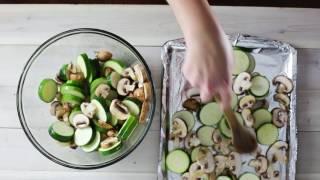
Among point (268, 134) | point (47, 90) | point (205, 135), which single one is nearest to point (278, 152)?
point (268, 134)

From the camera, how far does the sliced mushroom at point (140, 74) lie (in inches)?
36.6

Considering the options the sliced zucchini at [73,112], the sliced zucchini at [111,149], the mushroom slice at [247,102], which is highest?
the mushroom slice at [247,102]

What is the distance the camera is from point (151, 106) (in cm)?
93

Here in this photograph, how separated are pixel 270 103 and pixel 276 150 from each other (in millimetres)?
99

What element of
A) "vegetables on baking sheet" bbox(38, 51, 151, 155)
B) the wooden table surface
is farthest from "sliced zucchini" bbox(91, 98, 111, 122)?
the wooden table surface

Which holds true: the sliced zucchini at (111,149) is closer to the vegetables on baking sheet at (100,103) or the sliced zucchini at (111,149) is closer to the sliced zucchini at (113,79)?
the vegetables on baking sheet at (100,103)

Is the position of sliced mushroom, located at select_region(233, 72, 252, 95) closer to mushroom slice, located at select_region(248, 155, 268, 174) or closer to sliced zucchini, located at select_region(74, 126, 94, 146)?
mushroom slice, located at select_region(248, 155, 268, 174)

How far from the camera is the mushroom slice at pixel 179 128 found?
37.6 inches

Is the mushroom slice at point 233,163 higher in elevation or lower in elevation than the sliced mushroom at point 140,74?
lower

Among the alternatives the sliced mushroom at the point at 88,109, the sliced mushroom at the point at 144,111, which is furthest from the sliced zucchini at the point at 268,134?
the sliced mushroom at the point at 88,109

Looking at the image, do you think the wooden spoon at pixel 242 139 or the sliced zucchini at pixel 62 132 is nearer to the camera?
the wooden spoon at pixel 242 139

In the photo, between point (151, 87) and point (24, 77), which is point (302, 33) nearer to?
point (151, 87)

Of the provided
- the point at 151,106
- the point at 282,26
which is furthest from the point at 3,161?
the point at 282,26

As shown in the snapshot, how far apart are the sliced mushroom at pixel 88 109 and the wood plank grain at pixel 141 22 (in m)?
0.17
